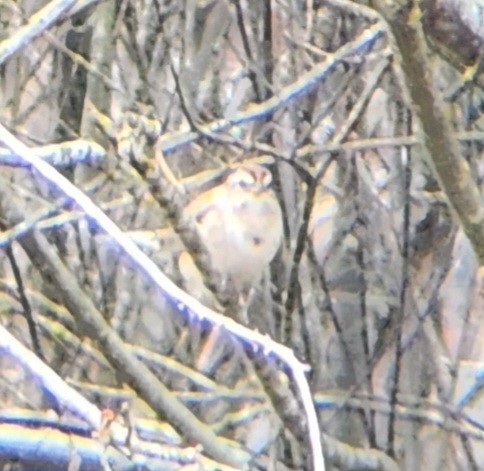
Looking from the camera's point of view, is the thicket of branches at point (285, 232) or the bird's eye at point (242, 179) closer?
the thicket of branches at point (285, 232)

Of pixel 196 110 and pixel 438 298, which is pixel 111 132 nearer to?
pixel 196 110

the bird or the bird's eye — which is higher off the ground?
the bird's eye

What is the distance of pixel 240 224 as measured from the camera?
5.54ft

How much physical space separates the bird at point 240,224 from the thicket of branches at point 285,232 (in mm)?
Answer: 36

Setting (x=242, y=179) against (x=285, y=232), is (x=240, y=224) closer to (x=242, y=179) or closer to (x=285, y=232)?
(x=242, y=179)

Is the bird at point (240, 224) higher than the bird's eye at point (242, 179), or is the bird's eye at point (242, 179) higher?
the bird's eye at point (242, 179)

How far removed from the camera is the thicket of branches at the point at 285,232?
1610 millimetres

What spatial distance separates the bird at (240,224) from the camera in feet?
5.32

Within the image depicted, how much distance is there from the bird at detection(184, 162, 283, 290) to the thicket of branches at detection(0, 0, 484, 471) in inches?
1.4

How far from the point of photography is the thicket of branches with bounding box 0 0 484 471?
161 centimetres

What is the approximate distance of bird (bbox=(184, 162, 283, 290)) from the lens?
5.32ft

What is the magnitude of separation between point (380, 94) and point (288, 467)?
0.96 m

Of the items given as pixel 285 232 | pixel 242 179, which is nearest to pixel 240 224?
pixel 242 179

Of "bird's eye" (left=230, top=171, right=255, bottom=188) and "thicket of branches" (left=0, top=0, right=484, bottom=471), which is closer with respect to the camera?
"thicket of branches" (left=0, top=0, right=484, bottom=471)
